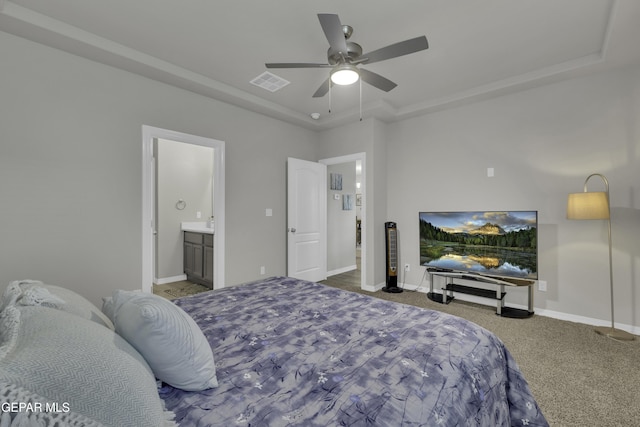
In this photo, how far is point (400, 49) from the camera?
2145 millimetres

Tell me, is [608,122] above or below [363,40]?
below

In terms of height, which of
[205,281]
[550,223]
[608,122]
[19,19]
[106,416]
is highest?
[19,19]

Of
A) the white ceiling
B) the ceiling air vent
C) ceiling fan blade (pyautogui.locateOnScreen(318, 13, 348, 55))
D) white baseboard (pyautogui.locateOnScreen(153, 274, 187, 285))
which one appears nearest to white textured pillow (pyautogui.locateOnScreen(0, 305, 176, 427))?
ceiling fan blade (pyautogui.locateOnScreen(318, 13, 348, 55))

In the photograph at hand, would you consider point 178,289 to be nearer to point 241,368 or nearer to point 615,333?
point 241,368

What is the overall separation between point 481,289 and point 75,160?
4.85m

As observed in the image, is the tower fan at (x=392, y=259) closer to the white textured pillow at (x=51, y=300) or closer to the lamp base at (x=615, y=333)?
the lamp base at (x=615, y=333)

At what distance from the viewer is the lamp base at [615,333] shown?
2798 millimetres

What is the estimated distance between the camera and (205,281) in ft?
15.4

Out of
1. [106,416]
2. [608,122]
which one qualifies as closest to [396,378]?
[106,416]

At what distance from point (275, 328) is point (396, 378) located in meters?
0.71

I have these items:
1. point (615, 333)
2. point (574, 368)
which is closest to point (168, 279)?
point (574, 368)

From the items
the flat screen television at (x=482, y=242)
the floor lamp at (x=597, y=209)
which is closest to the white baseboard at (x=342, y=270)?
the flat screen television at (x=482, y=242)

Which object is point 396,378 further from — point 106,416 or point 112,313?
point 112,313

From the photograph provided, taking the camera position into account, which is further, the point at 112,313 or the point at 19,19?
the point at 19,19
